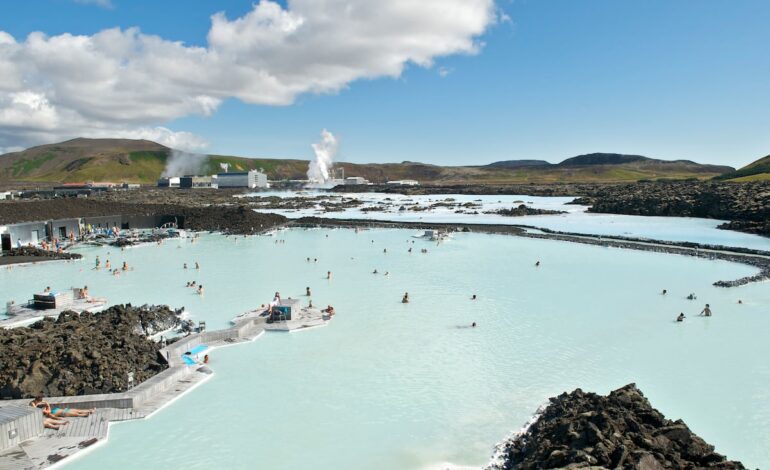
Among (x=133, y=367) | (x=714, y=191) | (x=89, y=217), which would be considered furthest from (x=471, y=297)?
(x=714, y=191)

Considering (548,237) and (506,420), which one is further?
(548,237)

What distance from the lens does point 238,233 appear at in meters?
43.3

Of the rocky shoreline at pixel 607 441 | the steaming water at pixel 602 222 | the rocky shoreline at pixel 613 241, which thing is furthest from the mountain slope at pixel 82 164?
the rocky shoreline at pixel 607 441

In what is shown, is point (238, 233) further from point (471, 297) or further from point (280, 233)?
point (471, 297)

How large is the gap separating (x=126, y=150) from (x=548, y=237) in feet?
611

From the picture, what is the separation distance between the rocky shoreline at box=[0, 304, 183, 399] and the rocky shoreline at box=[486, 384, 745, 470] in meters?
8.64

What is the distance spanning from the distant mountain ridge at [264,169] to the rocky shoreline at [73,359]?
447ft

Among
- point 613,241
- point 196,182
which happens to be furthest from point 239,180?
point 613,241

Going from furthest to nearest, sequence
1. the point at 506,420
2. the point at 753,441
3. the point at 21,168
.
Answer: the point at 21,168 < the point at 506,420 < the point at 753,441

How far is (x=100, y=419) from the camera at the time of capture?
1022 cm

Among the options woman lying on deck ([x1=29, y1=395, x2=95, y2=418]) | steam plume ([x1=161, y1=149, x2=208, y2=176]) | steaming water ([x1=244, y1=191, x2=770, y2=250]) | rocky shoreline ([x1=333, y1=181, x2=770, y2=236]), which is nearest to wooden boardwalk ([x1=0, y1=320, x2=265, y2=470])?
woman lying on deck ([x1=29, y1=395, x2=95, y2=418])

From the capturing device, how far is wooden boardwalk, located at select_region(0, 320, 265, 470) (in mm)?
8738

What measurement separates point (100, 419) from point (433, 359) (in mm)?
8245

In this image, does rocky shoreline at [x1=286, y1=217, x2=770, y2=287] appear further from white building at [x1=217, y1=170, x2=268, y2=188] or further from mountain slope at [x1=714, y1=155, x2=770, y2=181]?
white building at [x1=217, y1=170, x2=268, y2=188]
